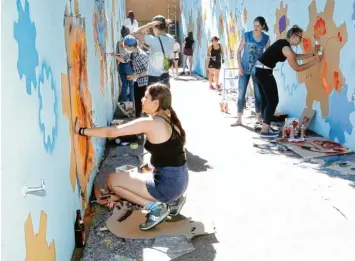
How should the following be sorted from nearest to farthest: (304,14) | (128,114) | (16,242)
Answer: (16,242)
(304,14)
(128,114)

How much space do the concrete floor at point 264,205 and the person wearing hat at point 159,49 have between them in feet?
4.07

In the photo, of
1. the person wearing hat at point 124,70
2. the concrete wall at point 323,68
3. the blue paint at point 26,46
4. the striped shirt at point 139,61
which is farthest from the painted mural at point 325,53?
the blue paint at point 26,46

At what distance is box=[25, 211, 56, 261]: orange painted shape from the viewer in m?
2.52

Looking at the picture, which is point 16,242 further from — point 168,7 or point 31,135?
point 168,7

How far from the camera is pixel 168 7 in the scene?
24.3 meters

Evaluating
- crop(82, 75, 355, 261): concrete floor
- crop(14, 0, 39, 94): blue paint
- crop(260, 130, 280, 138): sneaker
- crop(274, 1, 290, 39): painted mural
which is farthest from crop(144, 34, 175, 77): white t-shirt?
crop(14, 0, 39, 94): blue paint

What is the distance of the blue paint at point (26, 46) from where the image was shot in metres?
2.51

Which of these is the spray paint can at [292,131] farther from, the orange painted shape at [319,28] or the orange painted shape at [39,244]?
the orange painted shape at [39,244]

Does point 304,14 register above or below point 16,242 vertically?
above

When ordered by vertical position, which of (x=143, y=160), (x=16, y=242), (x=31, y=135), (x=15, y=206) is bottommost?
(x=143, y=160)

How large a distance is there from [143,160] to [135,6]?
19095 mm

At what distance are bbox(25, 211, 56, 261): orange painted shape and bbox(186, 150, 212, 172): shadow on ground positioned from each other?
3172 mm

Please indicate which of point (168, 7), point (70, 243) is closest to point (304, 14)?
point (70, 243)

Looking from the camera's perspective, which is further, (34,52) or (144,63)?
(144,63)
